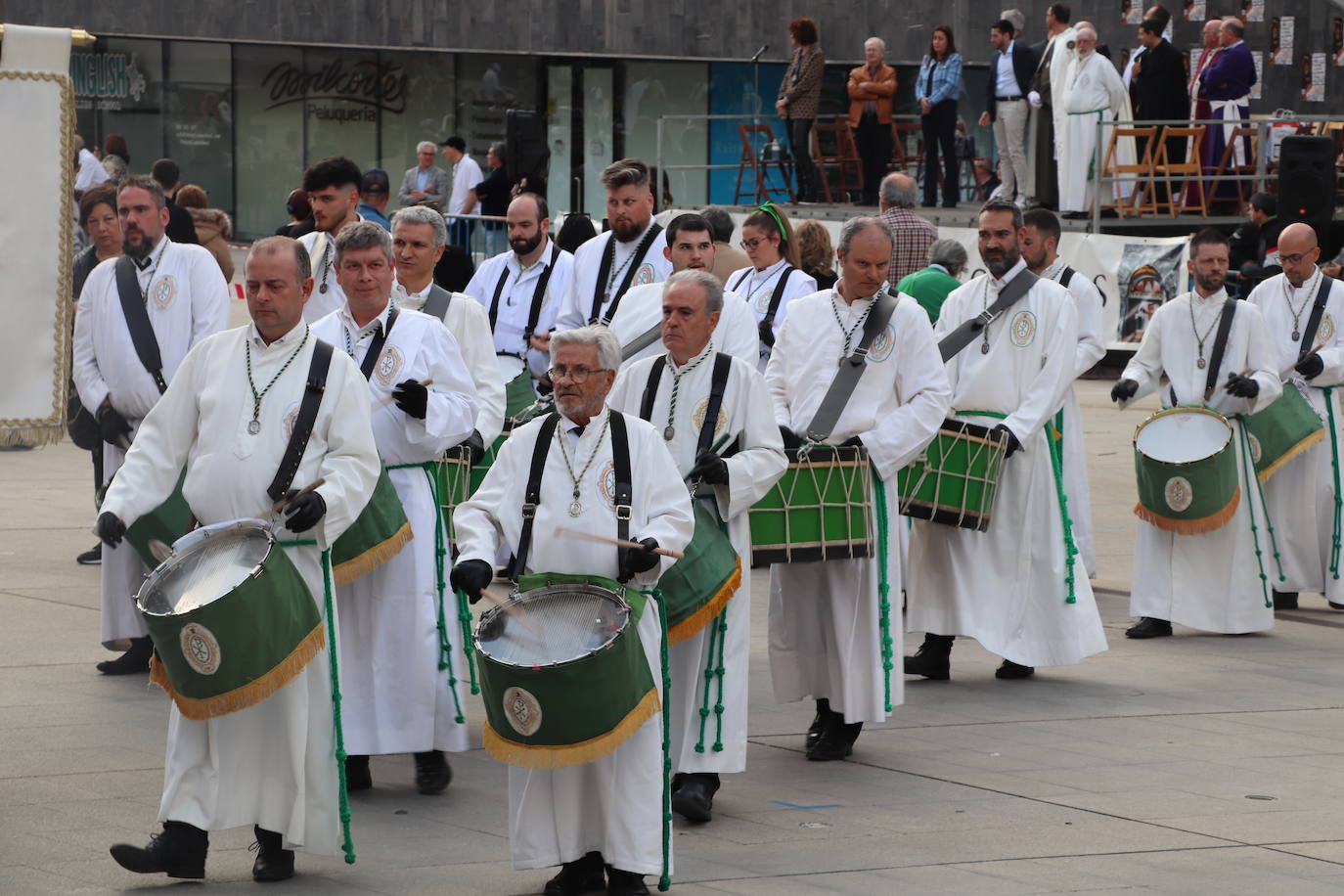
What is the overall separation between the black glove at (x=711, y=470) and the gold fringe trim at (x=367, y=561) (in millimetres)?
1149

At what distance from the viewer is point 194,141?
111ft

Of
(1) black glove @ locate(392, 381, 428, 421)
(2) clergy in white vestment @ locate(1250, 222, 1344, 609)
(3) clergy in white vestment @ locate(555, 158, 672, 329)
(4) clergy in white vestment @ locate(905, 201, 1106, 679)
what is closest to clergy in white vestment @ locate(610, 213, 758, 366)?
(3) clergy in white vestment @ locate(555, 158, 672, 329)

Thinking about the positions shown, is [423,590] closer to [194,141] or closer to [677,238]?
[677,238]

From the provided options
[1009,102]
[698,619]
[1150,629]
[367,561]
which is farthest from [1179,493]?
[1009,102]

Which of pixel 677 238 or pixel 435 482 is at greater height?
pixel 677 238

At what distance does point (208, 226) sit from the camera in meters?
15.9

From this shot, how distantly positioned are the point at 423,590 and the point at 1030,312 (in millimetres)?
3577

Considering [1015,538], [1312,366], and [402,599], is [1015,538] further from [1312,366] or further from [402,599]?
[402,599]

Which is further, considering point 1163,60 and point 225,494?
point 1163,60

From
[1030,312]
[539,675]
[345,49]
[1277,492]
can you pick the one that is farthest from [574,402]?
[345,49]

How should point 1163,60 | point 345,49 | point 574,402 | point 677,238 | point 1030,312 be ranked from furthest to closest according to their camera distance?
point 345,49 < point 1163,60 < point 1030,312 < point 677,238 < point 574,402

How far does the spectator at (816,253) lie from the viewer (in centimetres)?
1223

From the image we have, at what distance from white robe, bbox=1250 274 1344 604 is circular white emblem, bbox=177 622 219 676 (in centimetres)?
786

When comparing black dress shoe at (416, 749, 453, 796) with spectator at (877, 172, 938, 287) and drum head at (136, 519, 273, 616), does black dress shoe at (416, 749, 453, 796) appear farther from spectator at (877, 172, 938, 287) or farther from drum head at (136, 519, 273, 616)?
spectator at (877, 172, 938, 287)
